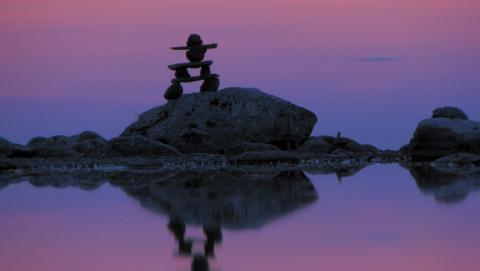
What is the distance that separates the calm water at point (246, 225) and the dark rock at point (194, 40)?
15476mm

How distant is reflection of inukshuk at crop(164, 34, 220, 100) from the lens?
34.1 m

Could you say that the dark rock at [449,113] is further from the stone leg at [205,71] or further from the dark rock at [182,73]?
the dark rock at [182,73]

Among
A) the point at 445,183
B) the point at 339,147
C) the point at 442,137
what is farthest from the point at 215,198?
the point at 339,147

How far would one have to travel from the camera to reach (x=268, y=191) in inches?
649

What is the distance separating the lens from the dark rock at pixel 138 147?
3020 centimetres

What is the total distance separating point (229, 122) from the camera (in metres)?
33.0

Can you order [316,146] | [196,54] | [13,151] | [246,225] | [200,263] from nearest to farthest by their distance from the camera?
[200,263] < [246,225] < [13,151] < [196,54] < [316,146]

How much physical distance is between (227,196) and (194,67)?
1916 centimetres

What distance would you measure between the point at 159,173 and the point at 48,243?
39.4 feet

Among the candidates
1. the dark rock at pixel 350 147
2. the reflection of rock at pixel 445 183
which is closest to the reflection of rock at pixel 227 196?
the reflection of rock at pixel 445 183

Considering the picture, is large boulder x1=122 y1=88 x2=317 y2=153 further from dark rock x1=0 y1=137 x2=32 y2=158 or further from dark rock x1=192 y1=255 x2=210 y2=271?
dark rock x1=192 y1=255 x2=210 y2=271

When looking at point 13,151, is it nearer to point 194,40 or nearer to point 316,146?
point 194,40

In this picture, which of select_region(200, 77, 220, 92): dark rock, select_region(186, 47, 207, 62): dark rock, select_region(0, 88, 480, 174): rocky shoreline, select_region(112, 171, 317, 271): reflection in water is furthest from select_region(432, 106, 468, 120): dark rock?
select_region(112, 171, 317, 271): reflection in water

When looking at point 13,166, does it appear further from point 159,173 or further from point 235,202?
point 235,202
